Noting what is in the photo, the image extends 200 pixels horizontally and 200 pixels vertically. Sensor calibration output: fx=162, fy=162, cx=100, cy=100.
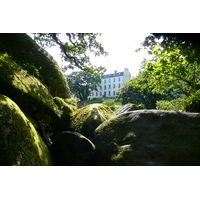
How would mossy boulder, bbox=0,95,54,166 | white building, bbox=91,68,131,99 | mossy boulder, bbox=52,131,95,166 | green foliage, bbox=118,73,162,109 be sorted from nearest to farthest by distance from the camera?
mossy boulder, bbox=0,95,54,166 → mossy boulder, bbox=52,131,95,166 → white building, bbox=91,68,131,99 → green foliage, bbox=118,73,162,109

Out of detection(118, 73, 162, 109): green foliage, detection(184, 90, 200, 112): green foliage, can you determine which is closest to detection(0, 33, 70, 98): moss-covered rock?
detection(184, 90, 200, 112): green foliage

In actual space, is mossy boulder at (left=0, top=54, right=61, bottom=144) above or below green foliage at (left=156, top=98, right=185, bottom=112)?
above

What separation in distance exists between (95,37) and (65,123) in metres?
4.25

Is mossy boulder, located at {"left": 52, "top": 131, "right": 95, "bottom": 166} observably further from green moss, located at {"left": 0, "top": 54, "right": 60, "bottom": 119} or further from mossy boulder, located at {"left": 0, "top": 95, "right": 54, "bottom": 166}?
green moss, located at {"left": 0, "top": 54, "right": 60, "bottom": 119}

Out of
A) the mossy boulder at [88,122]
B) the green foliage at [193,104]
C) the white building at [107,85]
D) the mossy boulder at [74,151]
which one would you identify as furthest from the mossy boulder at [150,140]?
the white building at [107,85]

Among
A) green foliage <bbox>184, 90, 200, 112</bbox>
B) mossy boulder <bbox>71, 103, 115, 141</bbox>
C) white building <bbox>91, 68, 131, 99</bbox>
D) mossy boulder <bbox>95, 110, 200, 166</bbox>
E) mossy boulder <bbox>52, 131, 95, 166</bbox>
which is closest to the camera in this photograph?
mossy boulder <bbox>95, 110, 200, 166</bbox>

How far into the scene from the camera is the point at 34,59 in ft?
22.3

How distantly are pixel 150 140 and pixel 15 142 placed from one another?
7.94ft

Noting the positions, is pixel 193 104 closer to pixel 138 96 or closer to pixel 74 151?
pixel 74 151

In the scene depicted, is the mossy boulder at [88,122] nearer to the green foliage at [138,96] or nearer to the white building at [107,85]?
the white building at [107,85]

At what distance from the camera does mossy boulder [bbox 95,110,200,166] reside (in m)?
3.01

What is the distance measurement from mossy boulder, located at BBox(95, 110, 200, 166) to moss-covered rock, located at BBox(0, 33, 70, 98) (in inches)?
156

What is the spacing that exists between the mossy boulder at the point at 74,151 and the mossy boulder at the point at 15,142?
0.71 m

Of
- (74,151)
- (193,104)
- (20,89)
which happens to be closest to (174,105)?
(193,104)
